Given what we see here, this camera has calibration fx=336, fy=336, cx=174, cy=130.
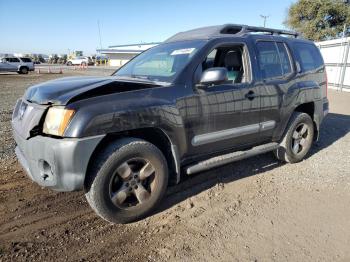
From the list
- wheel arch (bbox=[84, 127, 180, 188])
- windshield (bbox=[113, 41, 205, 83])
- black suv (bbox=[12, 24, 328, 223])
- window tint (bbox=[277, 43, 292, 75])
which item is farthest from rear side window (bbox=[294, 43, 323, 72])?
wheel arch (bbox=[84, 127, 180, 188])

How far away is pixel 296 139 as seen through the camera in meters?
5.42

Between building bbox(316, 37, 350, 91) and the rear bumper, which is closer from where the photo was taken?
the rear bumper

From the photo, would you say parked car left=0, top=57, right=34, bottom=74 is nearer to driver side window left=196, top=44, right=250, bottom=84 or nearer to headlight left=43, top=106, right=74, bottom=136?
driver side window left=196, top=44, right=250, bottom=84

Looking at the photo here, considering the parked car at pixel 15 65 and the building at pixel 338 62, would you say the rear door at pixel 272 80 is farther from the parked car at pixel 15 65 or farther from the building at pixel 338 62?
the parked car at pixel 15 65

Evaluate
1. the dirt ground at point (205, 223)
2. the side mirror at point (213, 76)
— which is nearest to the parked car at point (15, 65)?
the dirt ground at point (205, 223)

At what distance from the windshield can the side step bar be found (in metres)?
1.04

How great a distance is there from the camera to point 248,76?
4.43m

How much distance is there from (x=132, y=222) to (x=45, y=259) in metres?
0.94

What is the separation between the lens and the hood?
312 cm

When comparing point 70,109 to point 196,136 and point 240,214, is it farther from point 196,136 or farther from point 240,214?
point 240,214

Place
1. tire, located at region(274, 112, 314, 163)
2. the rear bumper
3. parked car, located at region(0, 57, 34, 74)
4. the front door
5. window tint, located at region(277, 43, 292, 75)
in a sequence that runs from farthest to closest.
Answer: parked car, located at region(0, 57, 34, 74), tire, located at region(274, 112, 314, 163), window tint, located at region(277, 43, 292, 75), the front door, the rear bumper

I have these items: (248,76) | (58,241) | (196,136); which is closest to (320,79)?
(248,76)

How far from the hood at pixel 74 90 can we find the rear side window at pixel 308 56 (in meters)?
2.97

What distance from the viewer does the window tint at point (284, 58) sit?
16.5 feet
